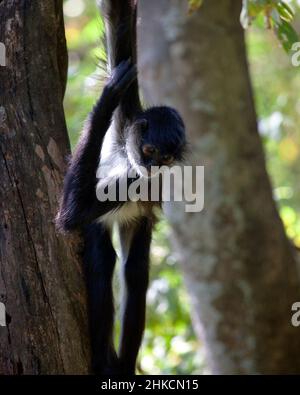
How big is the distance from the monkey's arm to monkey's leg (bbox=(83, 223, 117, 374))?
0.15 m

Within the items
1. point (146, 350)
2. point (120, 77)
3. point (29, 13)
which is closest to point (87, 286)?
point (120, 77)

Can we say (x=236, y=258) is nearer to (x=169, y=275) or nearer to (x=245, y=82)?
(x=169, y=275)

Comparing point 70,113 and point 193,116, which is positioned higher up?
point 70,113

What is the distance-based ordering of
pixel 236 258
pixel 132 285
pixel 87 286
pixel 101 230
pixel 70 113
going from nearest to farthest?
pixel 87 286 < pixel 101 230 < pixel 132 285 < pixel 236 258 < pixel 70 113

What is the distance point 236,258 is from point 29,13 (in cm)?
312

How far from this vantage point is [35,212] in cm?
313

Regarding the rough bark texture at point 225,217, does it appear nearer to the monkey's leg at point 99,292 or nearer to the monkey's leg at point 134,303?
the monkey's leg at point 134,303

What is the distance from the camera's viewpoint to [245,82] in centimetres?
614

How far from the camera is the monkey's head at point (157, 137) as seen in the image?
3.62m

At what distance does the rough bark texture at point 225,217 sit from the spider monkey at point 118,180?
2.05 m

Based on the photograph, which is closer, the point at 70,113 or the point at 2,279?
the point at 2,279

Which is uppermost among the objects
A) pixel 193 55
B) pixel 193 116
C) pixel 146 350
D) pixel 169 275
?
pixel 193 55

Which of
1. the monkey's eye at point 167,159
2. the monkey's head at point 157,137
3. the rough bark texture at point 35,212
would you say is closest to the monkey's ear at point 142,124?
the monkey's head at point 157,137

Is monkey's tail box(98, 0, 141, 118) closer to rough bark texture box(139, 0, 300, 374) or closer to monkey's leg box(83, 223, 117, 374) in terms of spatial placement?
monkey's leg box(83, 223, 117, 374)
